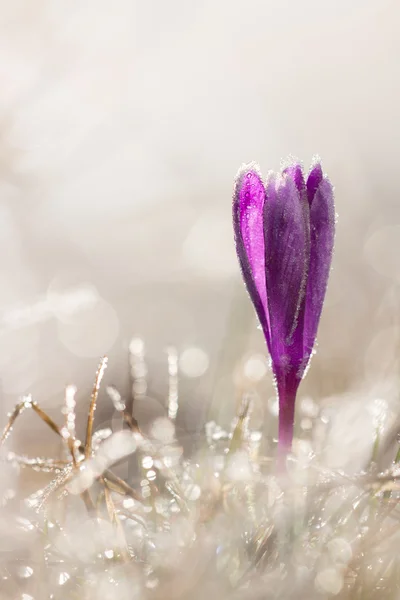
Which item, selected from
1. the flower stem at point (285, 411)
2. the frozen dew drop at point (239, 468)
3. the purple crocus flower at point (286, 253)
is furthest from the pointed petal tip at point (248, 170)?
the frozen dew drop at point (239, 468)

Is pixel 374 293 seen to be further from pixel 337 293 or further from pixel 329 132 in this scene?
pixel 329 132

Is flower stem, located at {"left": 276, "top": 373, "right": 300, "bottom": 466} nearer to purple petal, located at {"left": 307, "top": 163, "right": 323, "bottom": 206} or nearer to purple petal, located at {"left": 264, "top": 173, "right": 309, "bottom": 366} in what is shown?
purple petal, located at {"left": 264, "top": 173, "right": 309, "bottom": 366}

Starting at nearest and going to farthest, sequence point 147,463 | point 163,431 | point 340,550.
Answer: point 340,550 → point 147,463 → point 163,431

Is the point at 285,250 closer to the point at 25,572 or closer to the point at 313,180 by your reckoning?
the point at 313,180

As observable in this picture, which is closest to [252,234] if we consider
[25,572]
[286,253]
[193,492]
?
[286,253]

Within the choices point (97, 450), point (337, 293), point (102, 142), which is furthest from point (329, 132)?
point (97, 450)

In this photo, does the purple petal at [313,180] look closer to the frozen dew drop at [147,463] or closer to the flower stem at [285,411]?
the flower stem at [285,411]

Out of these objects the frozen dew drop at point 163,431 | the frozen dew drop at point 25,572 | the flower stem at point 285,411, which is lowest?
the frozen dew drop at point 25,572
